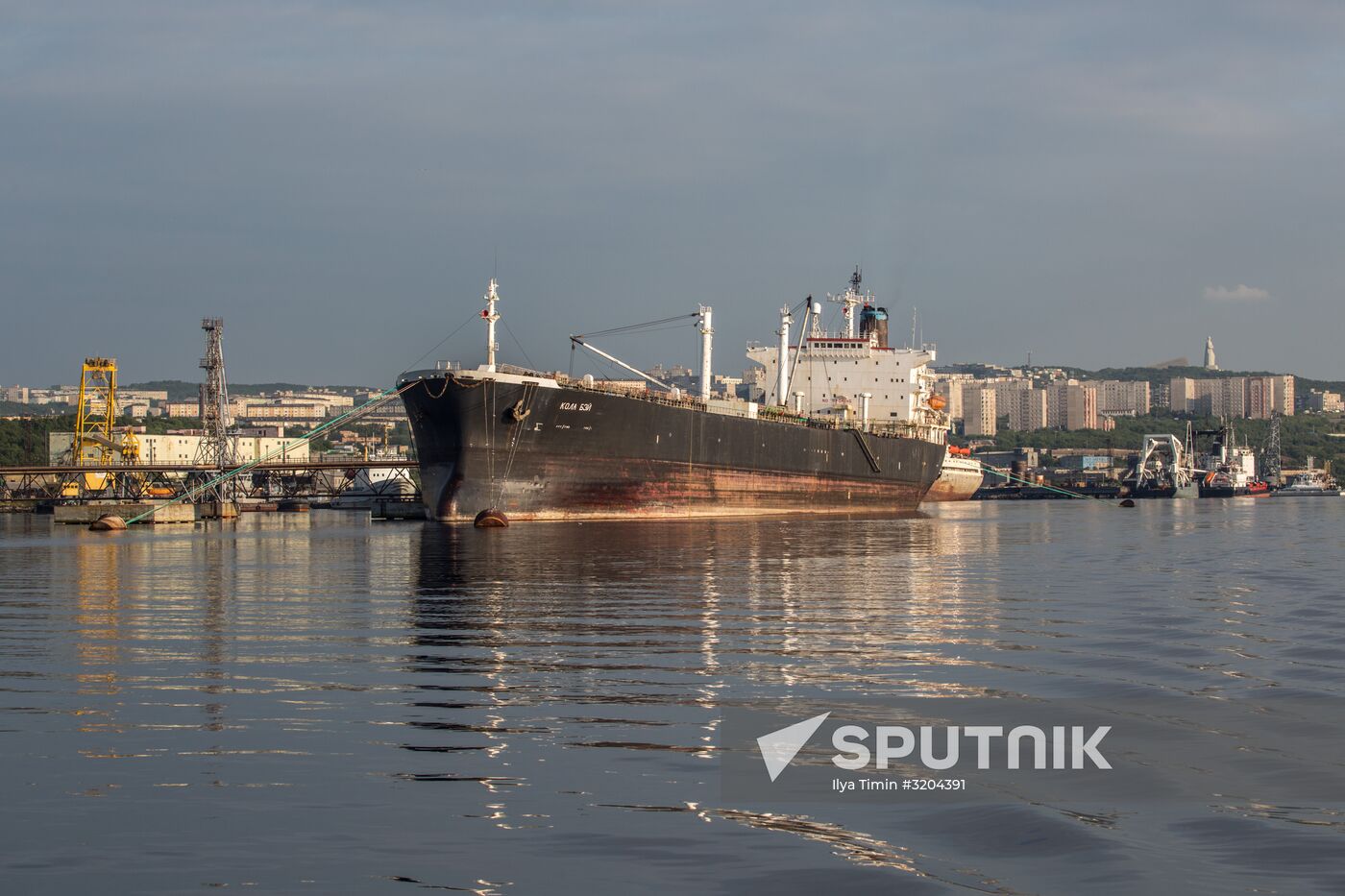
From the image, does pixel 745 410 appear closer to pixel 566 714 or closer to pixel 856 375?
pixel 856 375

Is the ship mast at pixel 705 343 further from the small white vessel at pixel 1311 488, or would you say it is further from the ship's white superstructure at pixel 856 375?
the small white vessel at pixel 1311 488

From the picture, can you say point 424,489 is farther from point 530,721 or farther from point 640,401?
point 530,721

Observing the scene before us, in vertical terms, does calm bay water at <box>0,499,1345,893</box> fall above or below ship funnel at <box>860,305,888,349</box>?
below

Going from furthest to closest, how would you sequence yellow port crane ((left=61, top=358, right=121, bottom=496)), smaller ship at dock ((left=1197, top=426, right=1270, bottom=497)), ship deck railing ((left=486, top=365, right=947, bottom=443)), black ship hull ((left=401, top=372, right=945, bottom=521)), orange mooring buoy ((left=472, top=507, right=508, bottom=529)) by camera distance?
1. smaller ship at dock ((left=1197, top=426, right=1270, bottom=497))
2. yellow port crane ((left=61, top=358, right=121, bottom=496))
3. ship deck railing ((left=486, top=365, right=947, bottom=443))
4. black ship hull ((left=401, top=372, right=945, bottom=521))
5. orange mooring buoy ((left=472, top=507, right=508, bottom=529))

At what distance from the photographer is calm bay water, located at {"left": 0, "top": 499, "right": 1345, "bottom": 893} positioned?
6.30 meters

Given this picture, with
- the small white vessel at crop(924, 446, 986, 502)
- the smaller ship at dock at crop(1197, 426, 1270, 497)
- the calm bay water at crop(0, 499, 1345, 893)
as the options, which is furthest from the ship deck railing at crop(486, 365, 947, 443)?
the smaller ship at dock at crop(1197, 426, 1270, 497)

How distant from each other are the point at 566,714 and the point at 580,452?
34.4 meters

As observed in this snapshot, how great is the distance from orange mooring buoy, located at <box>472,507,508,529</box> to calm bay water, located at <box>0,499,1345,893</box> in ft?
55.7

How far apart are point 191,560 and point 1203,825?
2751 cm

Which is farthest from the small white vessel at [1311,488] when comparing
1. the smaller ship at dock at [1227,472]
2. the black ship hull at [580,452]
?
the black ship hull at [580,452]

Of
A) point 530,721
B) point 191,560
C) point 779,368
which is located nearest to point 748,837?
point 530,721

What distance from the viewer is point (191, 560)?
30.1 m

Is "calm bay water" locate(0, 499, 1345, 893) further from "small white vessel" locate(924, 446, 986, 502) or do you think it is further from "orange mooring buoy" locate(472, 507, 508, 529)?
"small white vessel" locate(924, 446, 986, 502)

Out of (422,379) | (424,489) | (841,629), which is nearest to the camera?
(841,629)
